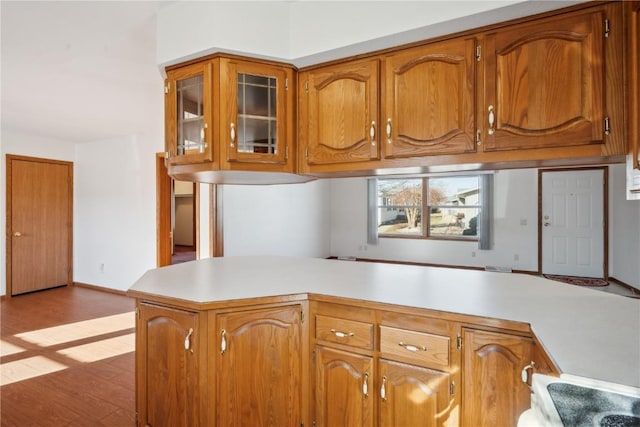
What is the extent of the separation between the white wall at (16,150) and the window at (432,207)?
5.66 metres

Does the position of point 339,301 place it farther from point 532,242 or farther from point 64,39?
point 532,242

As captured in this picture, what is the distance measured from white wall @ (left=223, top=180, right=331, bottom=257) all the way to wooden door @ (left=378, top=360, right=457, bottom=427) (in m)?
2.81

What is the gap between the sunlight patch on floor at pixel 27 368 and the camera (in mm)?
2438

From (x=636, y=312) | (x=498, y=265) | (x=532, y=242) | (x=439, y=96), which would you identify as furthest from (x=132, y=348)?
(x=532, y=242)

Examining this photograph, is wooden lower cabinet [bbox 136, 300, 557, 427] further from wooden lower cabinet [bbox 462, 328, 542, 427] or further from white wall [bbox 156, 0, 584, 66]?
white wall [bbox 156, 0, 584, 66]

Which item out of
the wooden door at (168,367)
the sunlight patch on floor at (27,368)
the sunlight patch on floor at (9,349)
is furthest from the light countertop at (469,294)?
the sunlight patch on floor at (9,349)

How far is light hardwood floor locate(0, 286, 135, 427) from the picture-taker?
2.04 meters

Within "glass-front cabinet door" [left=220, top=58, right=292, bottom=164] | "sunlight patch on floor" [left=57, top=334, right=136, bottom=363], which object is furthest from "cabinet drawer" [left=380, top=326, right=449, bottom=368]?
"sunlight patch on floor" [left=57, top=334, right=136, bottom=363]

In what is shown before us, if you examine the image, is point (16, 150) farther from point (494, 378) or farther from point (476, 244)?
point (476, 244)

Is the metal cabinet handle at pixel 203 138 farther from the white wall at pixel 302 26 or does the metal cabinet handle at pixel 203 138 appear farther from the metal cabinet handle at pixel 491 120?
the metal cabinet handle at pixel 491 120

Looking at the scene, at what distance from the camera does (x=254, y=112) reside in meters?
1.86

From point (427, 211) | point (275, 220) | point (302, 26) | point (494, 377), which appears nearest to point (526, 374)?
point (494, 377)

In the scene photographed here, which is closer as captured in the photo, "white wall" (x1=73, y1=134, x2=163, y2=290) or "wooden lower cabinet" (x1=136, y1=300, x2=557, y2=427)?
"wooden lower cabinet" (x1=136, y1=300, x2=557, y2=427)

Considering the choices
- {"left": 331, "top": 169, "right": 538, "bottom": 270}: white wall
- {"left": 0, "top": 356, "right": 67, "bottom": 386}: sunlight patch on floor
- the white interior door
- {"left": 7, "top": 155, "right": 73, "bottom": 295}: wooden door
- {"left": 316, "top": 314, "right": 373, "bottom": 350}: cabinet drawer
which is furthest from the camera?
{"left": 331, "top": 169, "right": 538, "bottom": 270}: white wall
